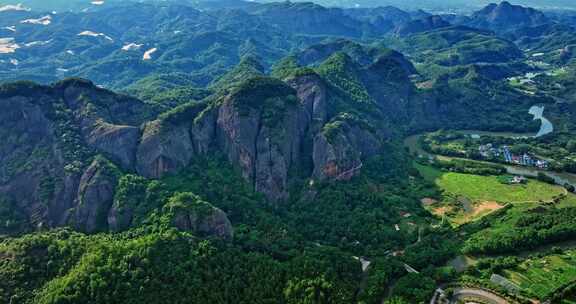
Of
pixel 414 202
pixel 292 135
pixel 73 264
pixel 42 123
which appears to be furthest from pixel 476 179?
pixel 42 123

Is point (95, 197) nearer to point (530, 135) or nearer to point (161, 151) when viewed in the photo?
point (161, 151)

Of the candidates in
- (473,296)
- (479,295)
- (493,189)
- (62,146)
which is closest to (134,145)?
(62,146)

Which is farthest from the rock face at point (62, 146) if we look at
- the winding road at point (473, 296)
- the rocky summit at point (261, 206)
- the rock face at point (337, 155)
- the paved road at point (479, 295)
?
the paved road at point (479, 295)

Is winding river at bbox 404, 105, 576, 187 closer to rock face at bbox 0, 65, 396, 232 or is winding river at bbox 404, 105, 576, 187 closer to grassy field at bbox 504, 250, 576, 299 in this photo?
rock face at bbox 0, 65, 396, 232

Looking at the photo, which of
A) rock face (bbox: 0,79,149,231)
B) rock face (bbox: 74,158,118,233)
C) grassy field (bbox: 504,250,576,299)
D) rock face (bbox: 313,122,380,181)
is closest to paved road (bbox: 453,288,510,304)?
grassy field (bbox: 504,250,576,299)

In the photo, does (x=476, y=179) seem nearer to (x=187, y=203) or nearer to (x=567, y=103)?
(x=187, y=203)

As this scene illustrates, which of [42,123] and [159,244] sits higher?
[42,123]
